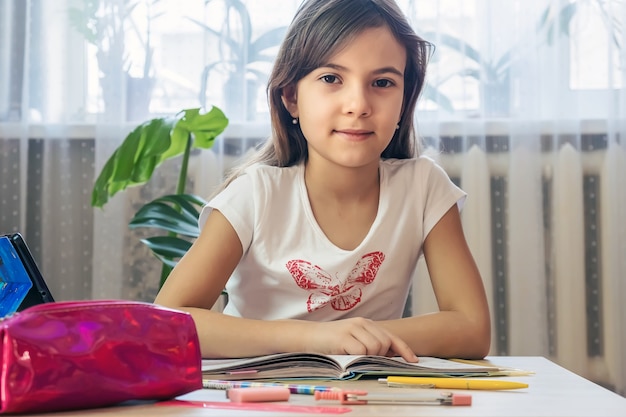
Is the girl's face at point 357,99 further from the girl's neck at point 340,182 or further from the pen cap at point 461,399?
the pen cap at point 461,399

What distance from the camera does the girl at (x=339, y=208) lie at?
3.73 ft

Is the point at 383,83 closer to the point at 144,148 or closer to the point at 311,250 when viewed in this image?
the point at 311,250

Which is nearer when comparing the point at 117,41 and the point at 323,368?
the point at 323,368

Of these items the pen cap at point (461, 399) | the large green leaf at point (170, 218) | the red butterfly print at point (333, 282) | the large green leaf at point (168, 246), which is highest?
the large green leaf at point (170, 218)

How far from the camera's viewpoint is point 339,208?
1266 mm

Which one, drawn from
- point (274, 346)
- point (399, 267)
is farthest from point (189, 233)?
point (274, 346)

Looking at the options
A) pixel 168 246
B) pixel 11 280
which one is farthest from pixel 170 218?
pixel 11 280

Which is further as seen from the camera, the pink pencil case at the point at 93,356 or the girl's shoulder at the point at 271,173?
the girl's shoulder at the point at 271,173

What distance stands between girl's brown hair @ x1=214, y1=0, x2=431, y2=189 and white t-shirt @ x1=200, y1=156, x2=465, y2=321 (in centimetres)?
7

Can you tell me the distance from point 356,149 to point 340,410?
652 mm

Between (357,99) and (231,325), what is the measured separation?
1.14 ft

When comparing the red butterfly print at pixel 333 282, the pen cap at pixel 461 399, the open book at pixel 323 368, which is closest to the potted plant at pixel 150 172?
the red butterfly print at pixel 333 282

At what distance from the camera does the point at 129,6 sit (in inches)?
86.0

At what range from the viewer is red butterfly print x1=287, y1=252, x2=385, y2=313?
1.19 m
